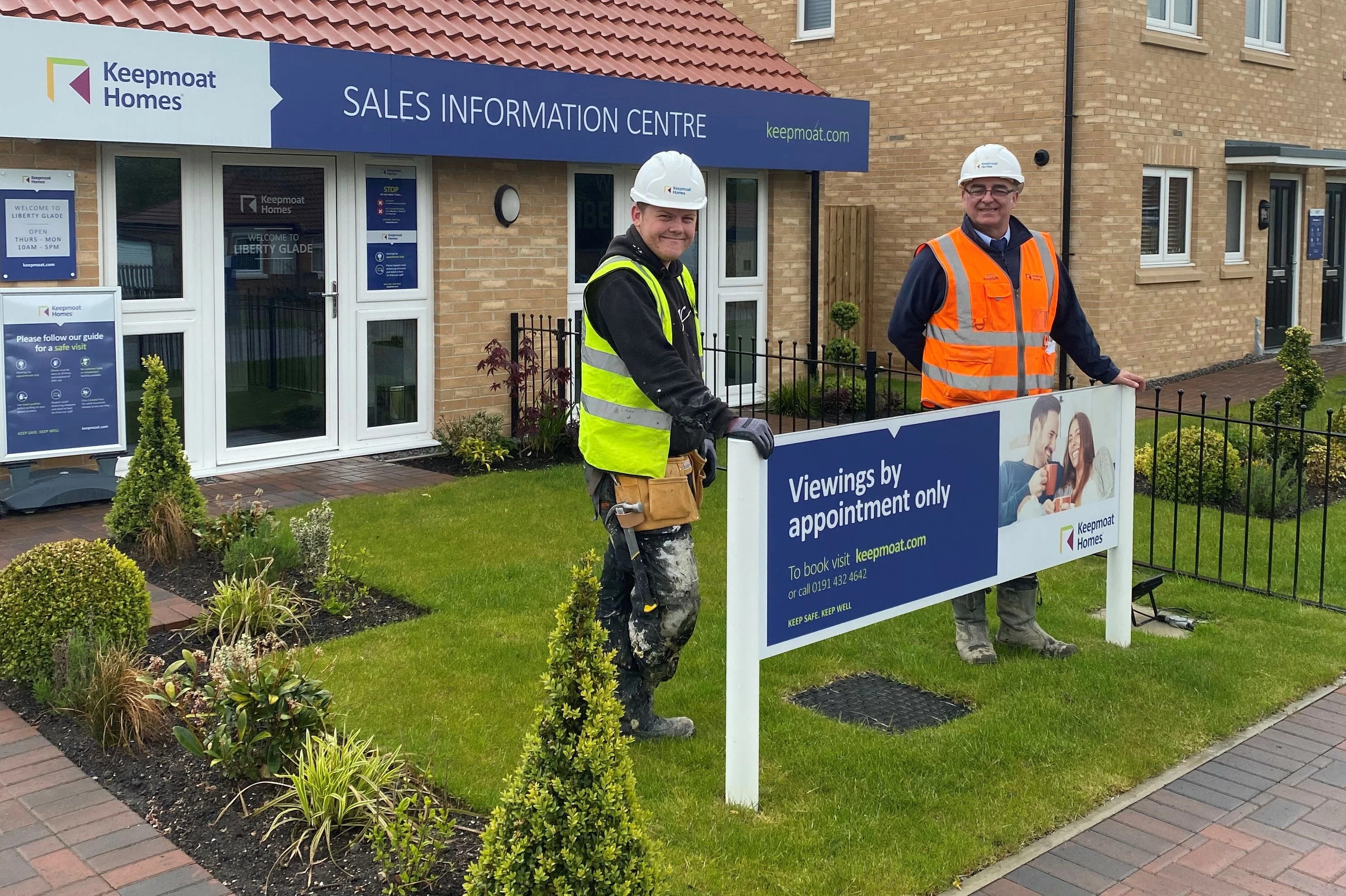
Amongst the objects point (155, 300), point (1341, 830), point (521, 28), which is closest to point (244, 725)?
point (1341, 830)

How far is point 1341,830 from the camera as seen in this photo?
15.9 feet

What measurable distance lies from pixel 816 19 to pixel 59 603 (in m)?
15.5

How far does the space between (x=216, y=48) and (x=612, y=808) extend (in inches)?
299

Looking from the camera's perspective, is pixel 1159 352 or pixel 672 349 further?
pixel 1159 352

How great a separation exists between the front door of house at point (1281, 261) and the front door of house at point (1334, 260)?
1.35m

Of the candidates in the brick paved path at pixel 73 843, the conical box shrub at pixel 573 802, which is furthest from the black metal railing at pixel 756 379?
the conical box shrub at pixel 573 802

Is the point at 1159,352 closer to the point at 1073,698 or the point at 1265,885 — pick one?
the point at 1073,698

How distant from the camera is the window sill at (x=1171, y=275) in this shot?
16.8m

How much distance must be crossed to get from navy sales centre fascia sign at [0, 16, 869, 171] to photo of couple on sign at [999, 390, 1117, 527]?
6162 mm

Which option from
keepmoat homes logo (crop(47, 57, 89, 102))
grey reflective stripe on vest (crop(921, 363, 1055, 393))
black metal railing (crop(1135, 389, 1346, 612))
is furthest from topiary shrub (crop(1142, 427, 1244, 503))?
keepmoat homes logo (crop(47, 57, 89, 102))

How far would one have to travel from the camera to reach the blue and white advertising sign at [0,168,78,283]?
9141 millimetres

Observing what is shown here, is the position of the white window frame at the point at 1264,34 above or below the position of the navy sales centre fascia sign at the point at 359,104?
above

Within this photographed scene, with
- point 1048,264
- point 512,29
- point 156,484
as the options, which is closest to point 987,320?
point 1048,264

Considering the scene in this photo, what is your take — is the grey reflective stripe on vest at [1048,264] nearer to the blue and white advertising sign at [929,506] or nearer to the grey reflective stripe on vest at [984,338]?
→ the grey reflective stripe on vest at [984,338]
